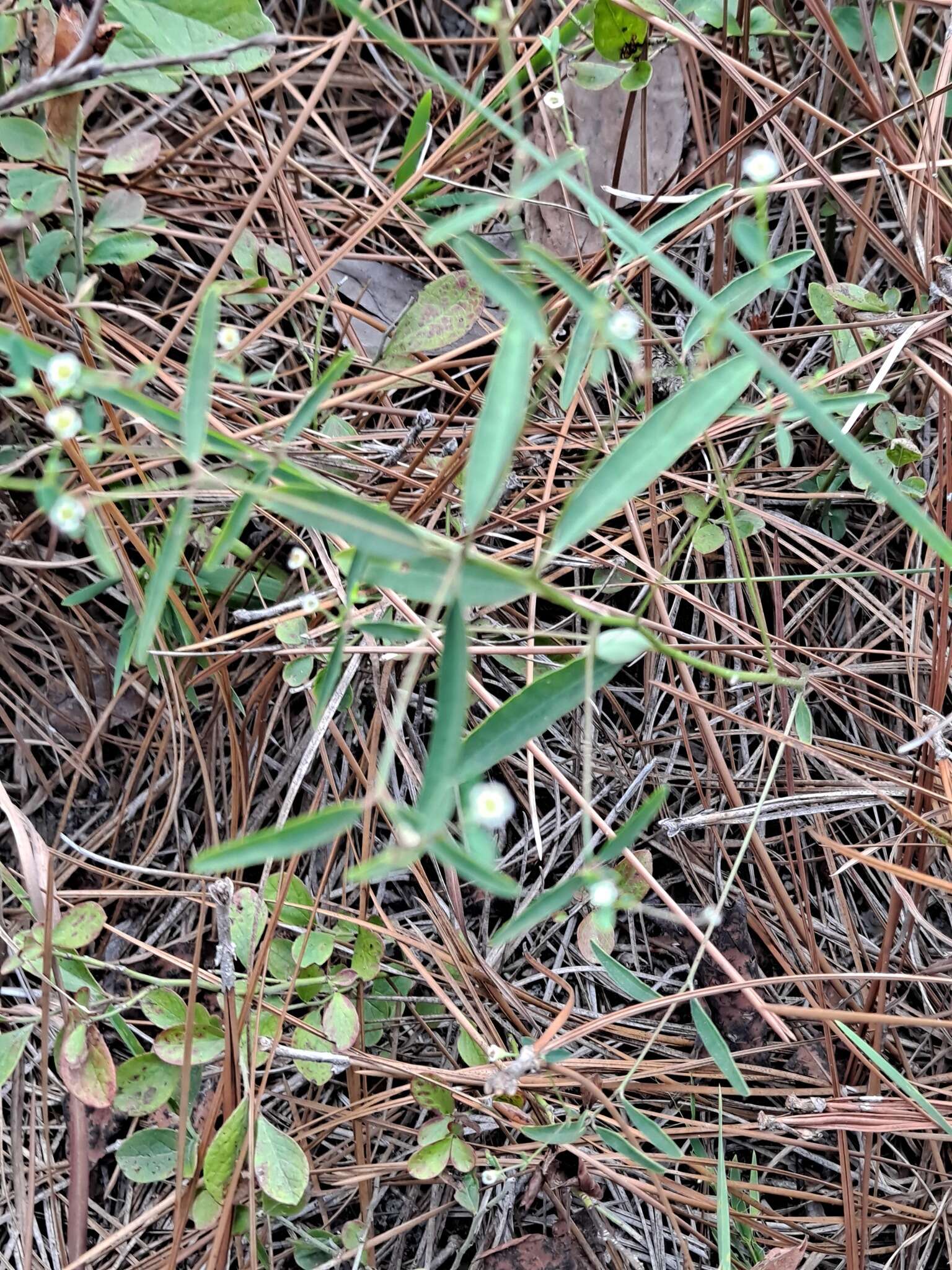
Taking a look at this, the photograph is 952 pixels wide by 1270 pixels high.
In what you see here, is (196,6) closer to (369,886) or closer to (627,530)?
(627,530)

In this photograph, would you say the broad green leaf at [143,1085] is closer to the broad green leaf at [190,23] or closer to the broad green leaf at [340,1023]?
the broad green leaf at [340,1023]

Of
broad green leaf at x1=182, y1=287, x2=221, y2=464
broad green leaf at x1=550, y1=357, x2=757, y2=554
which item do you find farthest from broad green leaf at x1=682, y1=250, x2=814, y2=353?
broad green leaf at x1=182, y1=287, x2=221, y2=464

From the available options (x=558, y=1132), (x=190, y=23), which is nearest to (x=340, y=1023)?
(x=558, y=1132)

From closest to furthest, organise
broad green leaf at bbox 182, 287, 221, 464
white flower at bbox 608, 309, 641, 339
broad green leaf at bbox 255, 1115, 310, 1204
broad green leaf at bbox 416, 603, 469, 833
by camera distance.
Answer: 1. broad green leaf at bbox 416, 603, 469, 833
2. broad green leaf at bbox 182, 287, 221, 464
3. white flower at bbox 608, 309, 641, 339
4. broad green leaf at bbox 255, 1115, 310, 1204

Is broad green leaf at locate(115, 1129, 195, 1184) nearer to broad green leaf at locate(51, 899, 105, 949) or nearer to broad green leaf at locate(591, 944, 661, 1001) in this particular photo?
broad green leaf at locate(51, 899, 105, 949)

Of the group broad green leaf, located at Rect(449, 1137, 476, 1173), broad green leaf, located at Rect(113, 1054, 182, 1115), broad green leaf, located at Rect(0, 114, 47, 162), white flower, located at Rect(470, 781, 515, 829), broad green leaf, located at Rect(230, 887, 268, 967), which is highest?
broad green leaf, located at Rect(0, 114, 47, 162)

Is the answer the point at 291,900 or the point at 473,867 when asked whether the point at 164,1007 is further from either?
the point at 473,867
